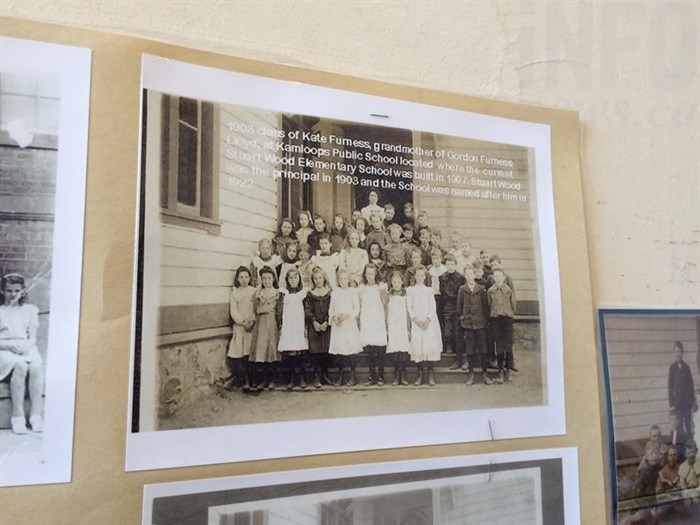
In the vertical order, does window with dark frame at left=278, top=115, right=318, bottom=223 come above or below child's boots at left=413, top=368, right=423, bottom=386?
above

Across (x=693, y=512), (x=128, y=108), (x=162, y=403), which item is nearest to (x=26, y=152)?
(x=128, y=108)

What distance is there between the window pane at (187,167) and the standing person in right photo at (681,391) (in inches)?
17.5

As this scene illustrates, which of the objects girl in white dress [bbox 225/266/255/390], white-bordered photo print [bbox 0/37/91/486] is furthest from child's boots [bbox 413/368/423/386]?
white-bordered photo print [bbox 0/37/91/486]

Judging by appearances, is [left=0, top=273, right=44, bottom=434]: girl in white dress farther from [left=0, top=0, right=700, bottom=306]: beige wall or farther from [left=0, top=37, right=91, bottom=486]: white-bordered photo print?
[left=0, top=0, right=700, bottom=306]: beige wall

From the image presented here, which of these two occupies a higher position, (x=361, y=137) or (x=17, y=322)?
(x=361, y=137)

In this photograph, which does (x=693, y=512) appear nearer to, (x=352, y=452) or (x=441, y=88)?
(x=352, y=452)

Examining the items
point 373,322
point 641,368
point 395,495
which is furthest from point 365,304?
point 641,368

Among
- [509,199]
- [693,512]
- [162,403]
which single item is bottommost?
[693,512]

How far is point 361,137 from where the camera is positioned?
0.39m

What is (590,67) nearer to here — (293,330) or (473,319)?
(473,319)

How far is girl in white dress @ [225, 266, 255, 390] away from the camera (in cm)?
34

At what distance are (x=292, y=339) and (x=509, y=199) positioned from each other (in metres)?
0.22

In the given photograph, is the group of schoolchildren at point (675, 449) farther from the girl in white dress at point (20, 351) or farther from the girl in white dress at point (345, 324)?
the girl in white dress at point (20, 351)

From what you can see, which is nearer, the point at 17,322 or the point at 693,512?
the point at 17,322
